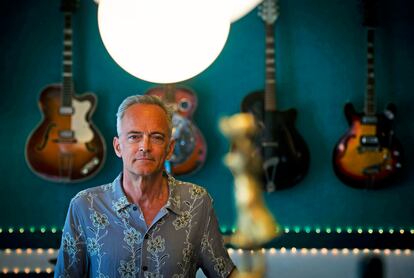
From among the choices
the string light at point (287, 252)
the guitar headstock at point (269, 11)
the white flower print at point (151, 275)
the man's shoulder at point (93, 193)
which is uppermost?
the guitar headstock at point (269, 11)

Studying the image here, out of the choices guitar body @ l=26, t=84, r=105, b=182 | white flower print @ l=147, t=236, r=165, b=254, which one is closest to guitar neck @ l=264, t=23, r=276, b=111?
guitar body @ l=26, t=84, r=105, b=182

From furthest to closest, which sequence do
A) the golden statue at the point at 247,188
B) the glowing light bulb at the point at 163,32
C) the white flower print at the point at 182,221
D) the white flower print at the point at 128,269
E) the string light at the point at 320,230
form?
the string light at the point at 320,230 → the white flower print at the point at 182,221 → the white flower print at the point at 128,269 → the glowing light bulb at the point at 163,32 → the golden statue at the point at 247,188

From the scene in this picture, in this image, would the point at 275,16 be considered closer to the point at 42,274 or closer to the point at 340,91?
the point at 340,91

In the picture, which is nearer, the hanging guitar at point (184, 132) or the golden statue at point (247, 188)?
the golden statue at point (247, 188)

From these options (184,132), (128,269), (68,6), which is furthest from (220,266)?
(68,6)

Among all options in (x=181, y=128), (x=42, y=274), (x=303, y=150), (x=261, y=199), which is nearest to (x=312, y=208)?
(x=303, y=150)

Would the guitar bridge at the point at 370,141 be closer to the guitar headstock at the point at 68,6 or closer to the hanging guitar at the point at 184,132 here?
the hanging guitar at the point at 184,132

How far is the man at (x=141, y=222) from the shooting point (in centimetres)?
150

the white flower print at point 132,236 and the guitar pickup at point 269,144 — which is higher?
the guitar pickup at point 269,144

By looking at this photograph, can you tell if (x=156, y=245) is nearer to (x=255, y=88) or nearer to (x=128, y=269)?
(x=128, y=269)

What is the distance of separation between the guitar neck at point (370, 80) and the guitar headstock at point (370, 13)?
0.05 m

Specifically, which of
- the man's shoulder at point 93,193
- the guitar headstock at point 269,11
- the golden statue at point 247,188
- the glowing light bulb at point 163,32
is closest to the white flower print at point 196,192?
the man's shoulder at point 93,193

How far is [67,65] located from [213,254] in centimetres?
227

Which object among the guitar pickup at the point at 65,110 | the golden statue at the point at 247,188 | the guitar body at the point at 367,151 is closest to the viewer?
the golden statue at the point at 247,188
